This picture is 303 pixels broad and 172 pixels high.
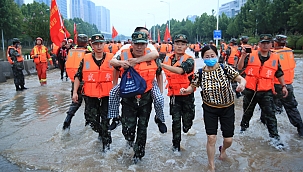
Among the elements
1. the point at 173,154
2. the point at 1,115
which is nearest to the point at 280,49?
the point at 173,154

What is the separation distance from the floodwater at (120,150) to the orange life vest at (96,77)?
1041 millimetres

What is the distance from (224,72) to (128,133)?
1.63m

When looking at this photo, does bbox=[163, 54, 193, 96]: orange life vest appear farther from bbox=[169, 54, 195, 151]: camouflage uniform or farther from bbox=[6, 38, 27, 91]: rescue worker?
bbox=[6, 38, 27, 91]: rescue worker

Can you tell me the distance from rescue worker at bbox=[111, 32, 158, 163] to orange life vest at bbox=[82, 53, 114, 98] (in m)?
0.53

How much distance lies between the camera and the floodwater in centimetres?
432

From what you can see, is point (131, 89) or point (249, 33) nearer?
point (131, 89)

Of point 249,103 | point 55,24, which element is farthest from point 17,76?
point 249,103

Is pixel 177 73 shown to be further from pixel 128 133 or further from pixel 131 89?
pixel 128 133

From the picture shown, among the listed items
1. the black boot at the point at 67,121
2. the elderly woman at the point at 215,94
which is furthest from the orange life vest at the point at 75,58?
the elderly woman at the point at 215,94

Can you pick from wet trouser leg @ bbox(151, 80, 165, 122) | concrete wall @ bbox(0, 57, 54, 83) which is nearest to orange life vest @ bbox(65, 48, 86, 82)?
wet trouser leg @ bbox(151, 80, 165, 122)

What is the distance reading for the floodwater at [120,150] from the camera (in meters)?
4.32

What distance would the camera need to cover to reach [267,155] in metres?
4.67

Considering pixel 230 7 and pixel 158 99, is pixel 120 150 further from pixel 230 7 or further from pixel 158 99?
pixel 230 7

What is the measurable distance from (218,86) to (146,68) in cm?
101
